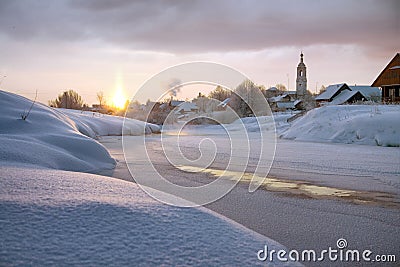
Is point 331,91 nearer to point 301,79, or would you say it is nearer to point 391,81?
point 391,81

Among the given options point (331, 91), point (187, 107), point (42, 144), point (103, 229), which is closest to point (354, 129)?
point (42, 144)

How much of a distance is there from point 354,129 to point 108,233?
14.6m

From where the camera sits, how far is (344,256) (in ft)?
7.29

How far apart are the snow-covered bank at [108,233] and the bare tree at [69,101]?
46490 millimetres

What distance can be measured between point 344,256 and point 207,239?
98 cm

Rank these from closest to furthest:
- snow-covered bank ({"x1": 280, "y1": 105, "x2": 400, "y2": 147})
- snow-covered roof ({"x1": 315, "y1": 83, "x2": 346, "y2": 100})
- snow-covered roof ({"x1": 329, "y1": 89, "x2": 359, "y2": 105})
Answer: snow-covered bank ({"x1": 280, "y1": 105, "x2": 400, "y2": 147}), snow-covered roof ({"x1": 329, "y1": 89, "x2": 359, "y2": 105}), snow-covered roof ({"x1": 315, "y1": 83, "x2": 346, "y2": 100})

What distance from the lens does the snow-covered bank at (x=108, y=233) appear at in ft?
5.28

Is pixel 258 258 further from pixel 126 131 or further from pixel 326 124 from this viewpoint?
pixel 126 131

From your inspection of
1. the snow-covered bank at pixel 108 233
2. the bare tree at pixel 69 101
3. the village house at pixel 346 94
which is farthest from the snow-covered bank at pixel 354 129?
the bare tree at pixel 69 101

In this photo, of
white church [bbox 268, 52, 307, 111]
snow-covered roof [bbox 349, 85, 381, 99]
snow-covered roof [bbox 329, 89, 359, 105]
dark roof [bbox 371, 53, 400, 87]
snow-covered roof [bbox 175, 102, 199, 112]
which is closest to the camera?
dark roof [bbox 371, 53, 400, 87]

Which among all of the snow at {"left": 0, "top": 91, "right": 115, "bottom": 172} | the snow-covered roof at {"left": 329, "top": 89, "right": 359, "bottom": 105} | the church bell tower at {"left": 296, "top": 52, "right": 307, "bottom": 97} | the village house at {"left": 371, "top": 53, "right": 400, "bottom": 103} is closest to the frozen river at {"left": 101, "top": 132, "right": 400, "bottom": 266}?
the snow at {"left": 0, "top": 91, "right": 115, "bottom": 172}

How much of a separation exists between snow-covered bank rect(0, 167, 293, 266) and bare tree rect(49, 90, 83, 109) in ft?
153

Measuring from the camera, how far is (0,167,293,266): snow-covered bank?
5.28 feet

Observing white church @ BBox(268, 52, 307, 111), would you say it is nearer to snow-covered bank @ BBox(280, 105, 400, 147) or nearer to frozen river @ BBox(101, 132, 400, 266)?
snow-covered bank @ BBox(280, 105, 400, 147)
